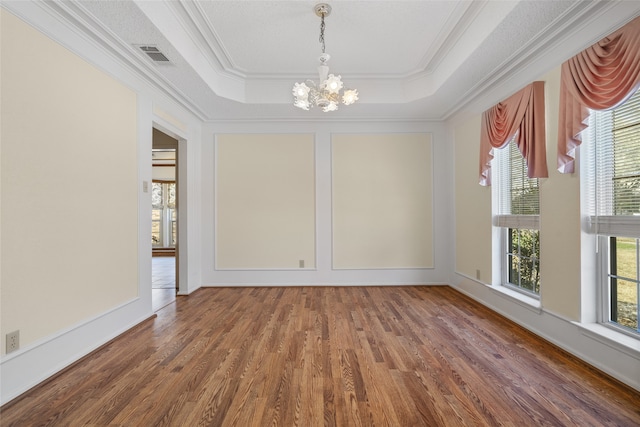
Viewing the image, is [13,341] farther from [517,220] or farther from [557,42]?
[557,42]

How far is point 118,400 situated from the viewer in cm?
199

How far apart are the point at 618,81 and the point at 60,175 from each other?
436 cm

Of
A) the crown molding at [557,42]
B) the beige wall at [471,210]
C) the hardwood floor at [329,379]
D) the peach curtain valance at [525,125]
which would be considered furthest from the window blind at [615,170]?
the beige wall at [471,210]

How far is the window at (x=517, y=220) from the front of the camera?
330 centimetres

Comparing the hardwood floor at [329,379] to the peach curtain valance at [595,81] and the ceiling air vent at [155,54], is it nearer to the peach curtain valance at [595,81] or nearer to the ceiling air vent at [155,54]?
the peach curtain valance at [595,81]

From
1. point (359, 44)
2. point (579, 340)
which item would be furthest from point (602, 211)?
point (359, 44)

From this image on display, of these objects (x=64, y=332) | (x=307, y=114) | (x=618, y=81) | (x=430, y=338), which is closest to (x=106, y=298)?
(x=64, y=332)

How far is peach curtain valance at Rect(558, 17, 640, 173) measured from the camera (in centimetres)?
206

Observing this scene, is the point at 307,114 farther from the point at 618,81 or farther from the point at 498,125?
the point at 618,81

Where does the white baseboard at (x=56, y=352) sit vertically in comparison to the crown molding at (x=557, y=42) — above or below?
below

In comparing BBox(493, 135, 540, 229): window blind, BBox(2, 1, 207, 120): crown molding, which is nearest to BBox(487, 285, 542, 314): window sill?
BBox(493, 135, 540, 229): window blind

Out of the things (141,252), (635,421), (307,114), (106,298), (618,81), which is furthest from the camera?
(307,114)

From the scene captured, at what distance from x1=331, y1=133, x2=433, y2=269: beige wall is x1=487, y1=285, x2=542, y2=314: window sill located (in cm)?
154

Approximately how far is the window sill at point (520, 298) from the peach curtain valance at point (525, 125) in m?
1.33
